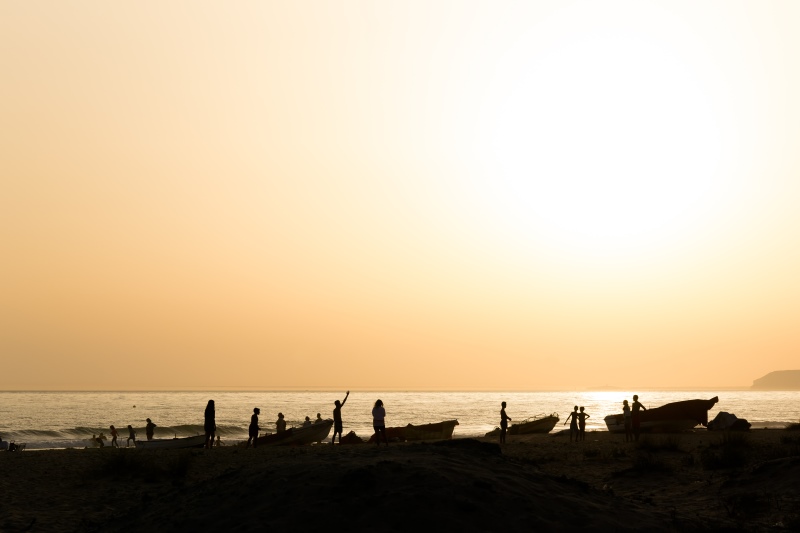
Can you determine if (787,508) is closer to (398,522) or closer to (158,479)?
(398,522)

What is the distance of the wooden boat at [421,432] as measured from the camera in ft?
129

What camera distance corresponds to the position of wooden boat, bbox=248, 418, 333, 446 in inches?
1266

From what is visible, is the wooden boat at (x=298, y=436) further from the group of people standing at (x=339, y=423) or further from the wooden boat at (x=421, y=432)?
the wooden boat at (x=421, y=432)

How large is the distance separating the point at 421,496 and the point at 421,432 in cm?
3160

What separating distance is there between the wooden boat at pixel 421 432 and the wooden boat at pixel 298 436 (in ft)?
13.1

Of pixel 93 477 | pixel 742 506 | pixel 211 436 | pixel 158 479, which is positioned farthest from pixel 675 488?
pixel 211 436

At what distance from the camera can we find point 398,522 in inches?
383

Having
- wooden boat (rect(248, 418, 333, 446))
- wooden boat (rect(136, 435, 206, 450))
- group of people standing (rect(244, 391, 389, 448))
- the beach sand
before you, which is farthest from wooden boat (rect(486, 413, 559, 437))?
the beach sand

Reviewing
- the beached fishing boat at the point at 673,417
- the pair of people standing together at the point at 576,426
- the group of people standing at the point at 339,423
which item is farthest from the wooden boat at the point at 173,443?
the beached fishing boat at the point at 673,417

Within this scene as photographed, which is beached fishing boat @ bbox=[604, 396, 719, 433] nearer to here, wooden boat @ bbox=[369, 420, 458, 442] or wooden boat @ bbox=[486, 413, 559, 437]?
wooden boat @ bbox=[486, 413, 559, 437]

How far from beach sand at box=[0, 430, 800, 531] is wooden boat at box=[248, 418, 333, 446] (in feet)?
43.0

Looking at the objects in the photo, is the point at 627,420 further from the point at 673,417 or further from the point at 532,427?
the point at 532,427

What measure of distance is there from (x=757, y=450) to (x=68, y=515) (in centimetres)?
1918

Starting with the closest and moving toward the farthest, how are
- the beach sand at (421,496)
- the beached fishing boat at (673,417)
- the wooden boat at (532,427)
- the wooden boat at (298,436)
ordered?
the beach sand at (421,496)
the wooden boat at (298,436)
the beached fishing boat at (673,417)
the wooden boat at (532,427)
